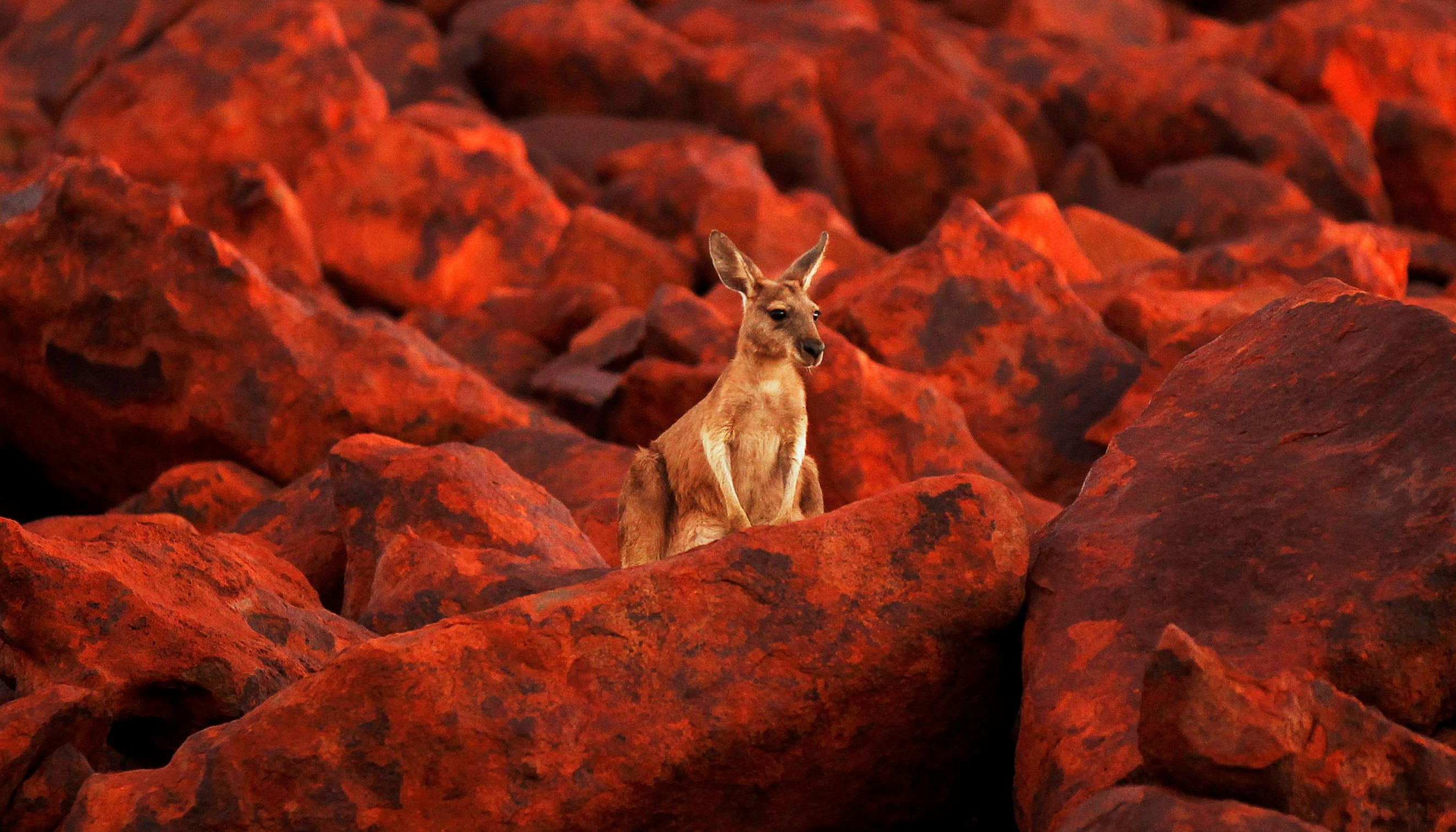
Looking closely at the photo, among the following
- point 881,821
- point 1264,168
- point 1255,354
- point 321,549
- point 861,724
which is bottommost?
point 1264,168

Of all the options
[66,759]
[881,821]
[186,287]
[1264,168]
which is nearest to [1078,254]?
[1264,168]

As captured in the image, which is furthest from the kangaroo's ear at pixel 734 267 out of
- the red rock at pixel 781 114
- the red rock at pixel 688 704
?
the red rock at pixel 781 114

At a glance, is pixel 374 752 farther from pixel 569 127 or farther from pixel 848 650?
pixel 569 127

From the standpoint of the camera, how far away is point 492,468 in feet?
27.5

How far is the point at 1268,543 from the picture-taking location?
17.2ft

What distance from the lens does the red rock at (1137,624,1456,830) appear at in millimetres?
4281

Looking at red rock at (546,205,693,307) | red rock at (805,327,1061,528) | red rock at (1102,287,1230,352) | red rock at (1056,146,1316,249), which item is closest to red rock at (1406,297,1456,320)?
red rock at (1102,287,1230,352)

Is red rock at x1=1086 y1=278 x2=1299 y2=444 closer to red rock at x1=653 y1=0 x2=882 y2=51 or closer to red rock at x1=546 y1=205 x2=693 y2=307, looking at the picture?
red rock at x1=546 y1=205 x2=693 y2=307

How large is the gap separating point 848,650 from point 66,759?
249 cm

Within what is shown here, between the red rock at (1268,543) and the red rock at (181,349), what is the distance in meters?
6.06

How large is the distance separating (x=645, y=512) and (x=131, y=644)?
249cm

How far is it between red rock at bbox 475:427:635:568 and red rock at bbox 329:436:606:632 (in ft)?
2.36

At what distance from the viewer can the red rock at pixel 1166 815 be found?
4.07 meters

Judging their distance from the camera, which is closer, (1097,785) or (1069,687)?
(1097,785)
